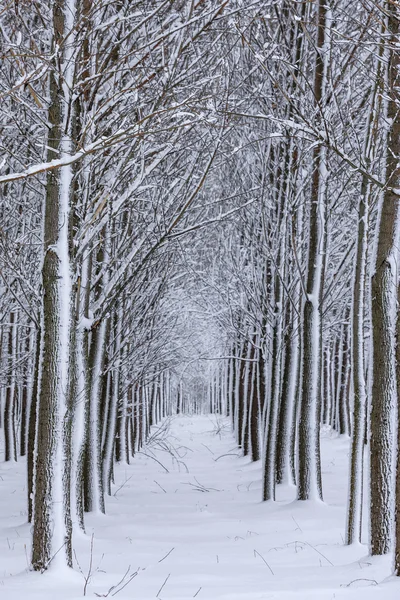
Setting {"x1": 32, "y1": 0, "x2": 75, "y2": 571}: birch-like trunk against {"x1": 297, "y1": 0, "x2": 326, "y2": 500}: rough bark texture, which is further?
{"x1": 297, "y1": 0, "x2": 326, "y2": 500}: rough bark texture

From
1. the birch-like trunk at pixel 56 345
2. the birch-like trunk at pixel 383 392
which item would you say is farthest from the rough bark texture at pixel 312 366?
the birch-like trunk at pixel 56 345

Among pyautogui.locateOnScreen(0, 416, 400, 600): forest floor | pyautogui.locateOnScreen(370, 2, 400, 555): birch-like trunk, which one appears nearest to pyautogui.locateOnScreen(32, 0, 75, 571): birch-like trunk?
pyautogui.locateOnScreen(0, 416, 400, 600): forest floor

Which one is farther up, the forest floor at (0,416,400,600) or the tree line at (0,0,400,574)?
the tree line at (0,0,400,574)

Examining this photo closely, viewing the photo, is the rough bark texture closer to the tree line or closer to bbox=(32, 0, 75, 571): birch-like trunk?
the tree line

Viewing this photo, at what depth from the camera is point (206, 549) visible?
809 cm

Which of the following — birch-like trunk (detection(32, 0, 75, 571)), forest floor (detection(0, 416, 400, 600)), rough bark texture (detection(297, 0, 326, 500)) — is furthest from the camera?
rough bark texture (detection(297, 0, 326, 500))

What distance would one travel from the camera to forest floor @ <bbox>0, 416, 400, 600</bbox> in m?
5.16

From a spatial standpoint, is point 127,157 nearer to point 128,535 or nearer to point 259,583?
point 259,583

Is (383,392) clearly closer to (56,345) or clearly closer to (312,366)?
(56,345)

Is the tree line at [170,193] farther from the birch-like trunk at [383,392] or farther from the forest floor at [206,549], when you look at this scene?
the forest floor at [206,549]

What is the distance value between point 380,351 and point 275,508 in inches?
217

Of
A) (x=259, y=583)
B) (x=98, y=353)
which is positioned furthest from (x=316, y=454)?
(x=259, y=583)

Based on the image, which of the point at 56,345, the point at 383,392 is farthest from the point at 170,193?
the point at 383,392

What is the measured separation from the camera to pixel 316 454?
398 inches
